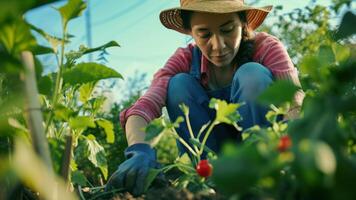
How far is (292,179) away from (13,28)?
1.53 ft

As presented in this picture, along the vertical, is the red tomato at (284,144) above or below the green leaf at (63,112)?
below

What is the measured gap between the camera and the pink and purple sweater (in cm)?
183

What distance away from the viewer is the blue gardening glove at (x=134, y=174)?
4.59ft

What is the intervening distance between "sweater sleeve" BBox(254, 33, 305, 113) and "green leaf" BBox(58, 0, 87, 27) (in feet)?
3.17

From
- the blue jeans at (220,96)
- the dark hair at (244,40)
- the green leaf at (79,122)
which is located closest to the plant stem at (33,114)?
the green leaf at (79,122)

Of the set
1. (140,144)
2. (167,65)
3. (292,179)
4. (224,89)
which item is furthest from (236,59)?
(292,179)

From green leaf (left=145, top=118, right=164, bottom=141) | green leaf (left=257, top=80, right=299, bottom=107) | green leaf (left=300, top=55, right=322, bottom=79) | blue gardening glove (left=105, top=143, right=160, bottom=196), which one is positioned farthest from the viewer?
blue gardening glove (left=105, top=143, right=160, bottom=196)

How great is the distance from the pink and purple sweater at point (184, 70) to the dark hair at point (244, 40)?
3 cm

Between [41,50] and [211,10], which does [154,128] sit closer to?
[41,50]

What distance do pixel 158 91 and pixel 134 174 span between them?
0.59 meters

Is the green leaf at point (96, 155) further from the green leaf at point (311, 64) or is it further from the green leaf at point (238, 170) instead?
the green leaf at point (238, 170)

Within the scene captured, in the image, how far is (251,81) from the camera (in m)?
1.67

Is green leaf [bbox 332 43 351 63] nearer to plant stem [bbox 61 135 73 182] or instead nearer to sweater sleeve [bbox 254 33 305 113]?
plant stem [bbox 61 135 73 182]

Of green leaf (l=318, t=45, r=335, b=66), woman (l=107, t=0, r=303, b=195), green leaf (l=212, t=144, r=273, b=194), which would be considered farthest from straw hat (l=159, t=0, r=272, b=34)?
green leaf (l=212, t=144, r=273, b=194)
